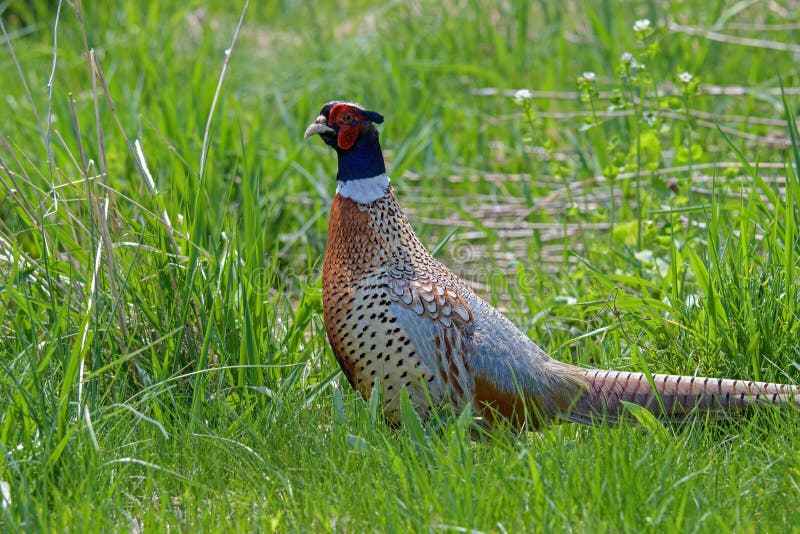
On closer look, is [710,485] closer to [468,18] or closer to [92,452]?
[92,452]

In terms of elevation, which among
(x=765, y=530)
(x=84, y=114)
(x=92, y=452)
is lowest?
(x=765, y=530)

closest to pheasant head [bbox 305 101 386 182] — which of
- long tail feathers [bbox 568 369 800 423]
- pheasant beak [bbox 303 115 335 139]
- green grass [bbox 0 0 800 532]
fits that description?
pheasant beak [bbox 303 115 335 139]

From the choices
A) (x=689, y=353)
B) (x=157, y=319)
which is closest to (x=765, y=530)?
(x=689, y=353)

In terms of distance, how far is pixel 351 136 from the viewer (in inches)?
129

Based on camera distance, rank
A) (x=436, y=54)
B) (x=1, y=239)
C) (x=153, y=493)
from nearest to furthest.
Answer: (x=153, y=493) < (x=1, y=239) < (x=436, y=54)

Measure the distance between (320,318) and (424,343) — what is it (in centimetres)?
85

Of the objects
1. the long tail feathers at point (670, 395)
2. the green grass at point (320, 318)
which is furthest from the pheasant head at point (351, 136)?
the long tail feathers at point (670, 395)

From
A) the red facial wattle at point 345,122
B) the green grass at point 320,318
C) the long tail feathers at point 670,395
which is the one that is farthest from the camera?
the red facial wattle at point 345,122

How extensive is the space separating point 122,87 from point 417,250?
329 cm

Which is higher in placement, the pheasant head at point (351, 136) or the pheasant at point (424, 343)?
the pheasant head at point (351, 136)

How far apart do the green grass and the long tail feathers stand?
6 cm

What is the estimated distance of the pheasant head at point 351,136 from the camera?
3234mm

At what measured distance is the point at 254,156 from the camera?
514 cm

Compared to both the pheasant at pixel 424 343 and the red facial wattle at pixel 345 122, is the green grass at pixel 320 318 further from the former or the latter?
the red facial wattle at pixel 345 122
